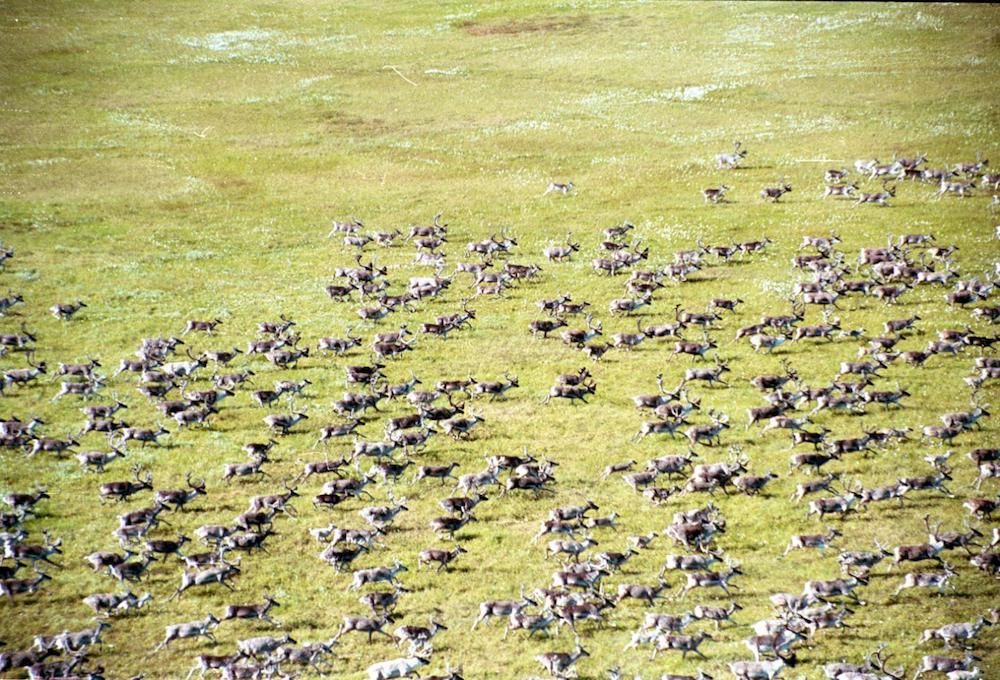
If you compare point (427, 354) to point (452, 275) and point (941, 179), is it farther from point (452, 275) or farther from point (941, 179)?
point (941, 179)

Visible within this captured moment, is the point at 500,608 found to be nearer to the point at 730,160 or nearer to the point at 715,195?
the point at 715,195

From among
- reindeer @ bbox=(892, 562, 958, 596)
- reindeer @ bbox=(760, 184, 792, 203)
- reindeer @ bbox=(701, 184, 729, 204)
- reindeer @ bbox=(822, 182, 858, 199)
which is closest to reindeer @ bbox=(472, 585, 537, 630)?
reindeer @ bbox=(892, 562, 958, 596)

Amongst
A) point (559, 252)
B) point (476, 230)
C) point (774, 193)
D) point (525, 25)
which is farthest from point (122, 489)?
point (525, 25)

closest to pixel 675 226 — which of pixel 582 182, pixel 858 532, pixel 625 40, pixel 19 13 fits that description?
pixel 582 182

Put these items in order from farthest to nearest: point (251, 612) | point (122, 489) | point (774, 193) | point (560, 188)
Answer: point (560, 188) → point (774, 193) → point (122, 489) → point (251, 612)

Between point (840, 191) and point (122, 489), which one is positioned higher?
point (840, 191)
